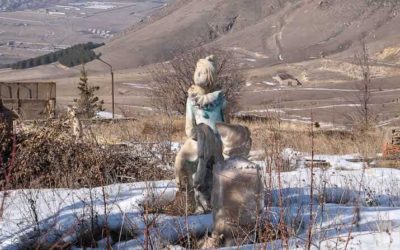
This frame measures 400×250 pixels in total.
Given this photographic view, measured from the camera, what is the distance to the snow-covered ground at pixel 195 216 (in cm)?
538

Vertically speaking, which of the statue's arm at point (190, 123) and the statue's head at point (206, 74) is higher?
the statue's head at point (206, 74)

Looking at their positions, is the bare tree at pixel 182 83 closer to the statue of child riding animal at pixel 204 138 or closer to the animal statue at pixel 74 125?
the animal statue at pixel 74 125

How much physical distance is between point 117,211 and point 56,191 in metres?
1.47

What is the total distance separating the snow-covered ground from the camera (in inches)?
212

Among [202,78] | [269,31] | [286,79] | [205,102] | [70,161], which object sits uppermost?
[269,31]

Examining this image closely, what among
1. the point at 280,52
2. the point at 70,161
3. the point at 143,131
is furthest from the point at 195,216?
the point at 280,52

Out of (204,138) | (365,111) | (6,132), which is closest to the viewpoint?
(204,138)

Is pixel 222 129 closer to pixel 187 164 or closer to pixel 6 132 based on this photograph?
pixel 187 164

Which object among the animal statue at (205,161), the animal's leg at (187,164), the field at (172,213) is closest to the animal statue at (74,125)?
the field at (172,213)

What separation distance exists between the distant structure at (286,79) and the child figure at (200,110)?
82251 mm

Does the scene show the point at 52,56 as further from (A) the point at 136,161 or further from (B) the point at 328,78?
(A) the point at 136,161

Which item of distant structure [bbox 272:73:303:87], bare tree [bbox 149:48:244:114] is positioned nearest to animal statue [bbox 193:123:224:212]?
bare tree [bbox 149:48:244:114]

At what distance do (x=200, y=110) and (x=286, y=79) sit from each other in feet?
278

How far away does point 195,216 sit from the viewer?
21.5 feet
